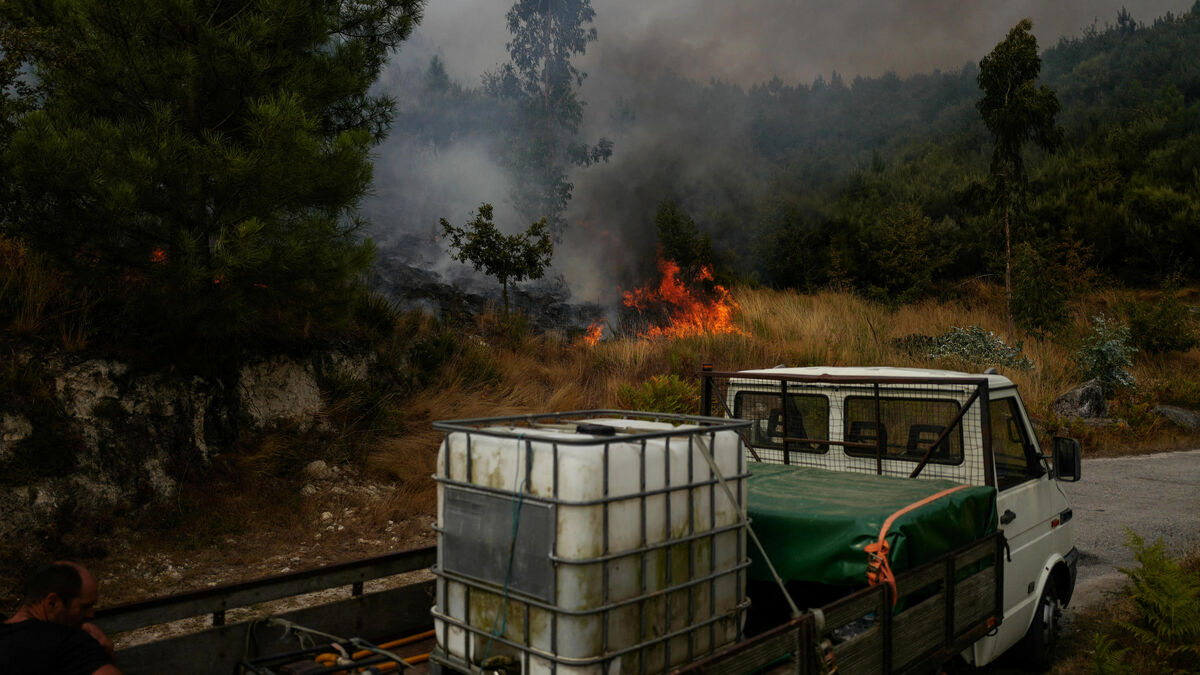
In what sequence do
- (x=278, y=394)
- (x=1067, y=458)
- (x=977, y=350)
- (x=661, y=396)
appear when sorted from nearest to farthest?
(x=1067, y=458)
(x=278, y=394)
(x=661, y=396)
(x=977, y=350)

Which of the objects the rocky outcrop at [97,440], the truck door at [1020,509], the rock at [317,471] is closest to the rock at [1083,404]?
the truck door at [1020,509]

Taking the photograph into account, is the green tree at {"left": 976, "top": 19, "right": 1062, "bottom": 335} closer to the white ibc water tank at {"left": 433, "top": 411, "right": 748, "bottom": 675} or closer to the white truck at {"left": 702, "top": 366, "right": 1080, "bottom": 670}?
the white truck at {"left": 702, "top": 366, "right": 1080, "bottom": 670}

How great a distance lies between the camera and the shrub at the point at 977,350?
15.4 metres

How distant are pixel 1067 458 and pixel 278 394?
7.65m

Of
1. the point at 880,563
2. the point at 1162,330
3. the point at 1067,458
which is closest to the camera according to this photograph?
the point at 880,563

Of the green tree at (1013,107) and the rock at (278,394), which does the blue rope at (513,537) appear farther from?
the green tree at (1013,107)

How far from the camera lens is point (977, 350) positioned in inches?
622

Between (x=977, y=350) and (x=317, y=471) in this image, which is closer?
(x=317, y=471)

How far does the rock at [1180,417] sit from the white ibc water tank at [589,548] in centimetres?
1491

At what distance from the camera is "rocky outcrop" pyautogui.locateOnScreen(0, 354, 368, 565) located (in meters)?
6.37

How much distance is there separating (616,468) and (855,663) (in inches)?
45.8

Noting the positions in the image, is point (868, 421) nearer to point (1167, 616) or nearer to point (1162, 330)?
point (1167, 616)

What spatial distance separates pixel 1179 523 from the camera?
26.3 ft

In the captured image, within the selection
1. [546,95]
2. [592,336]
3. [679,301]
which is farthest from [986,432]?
[546,95]
